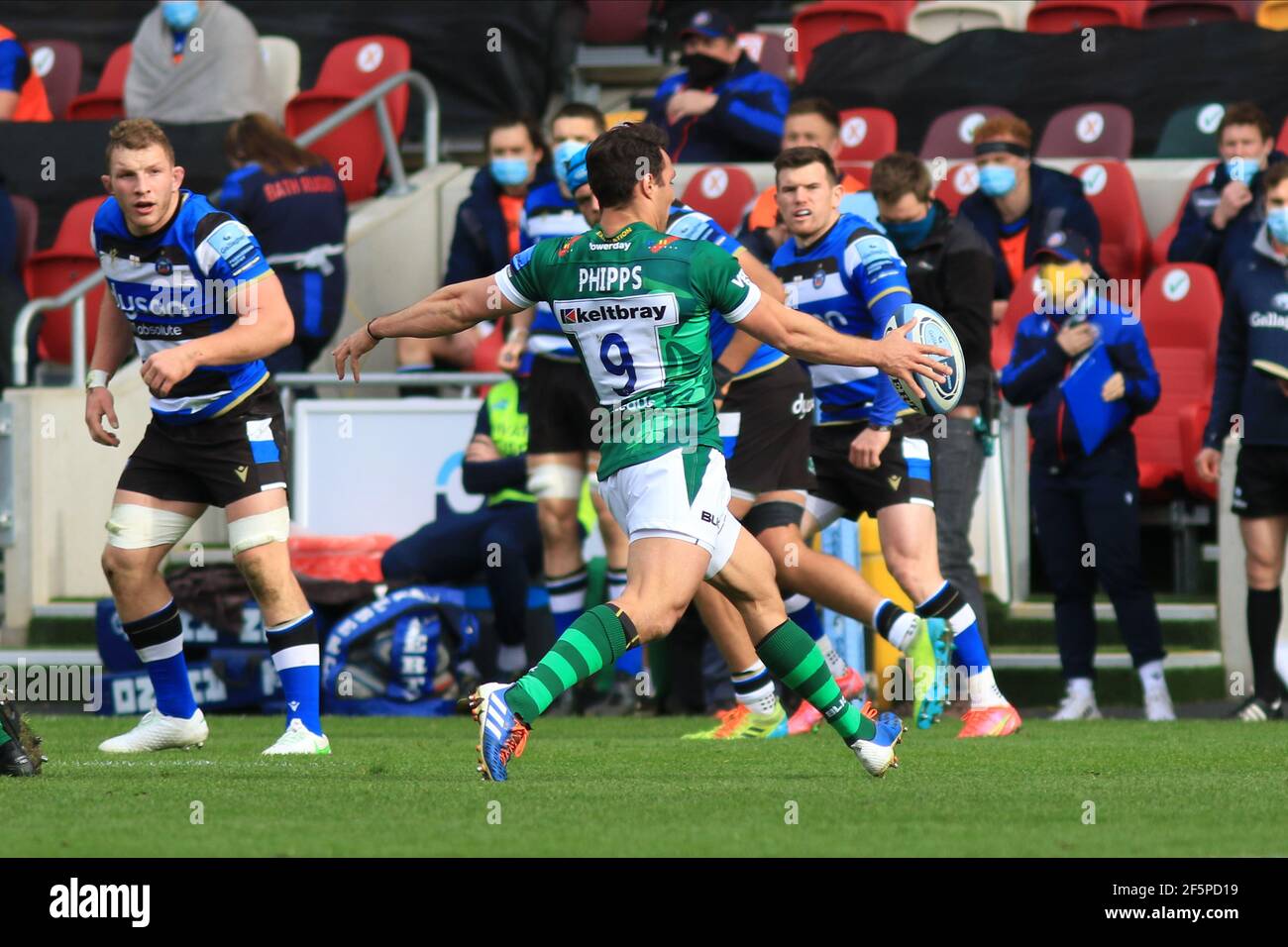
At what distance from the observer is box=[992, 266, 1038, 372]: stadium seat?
12.4 meters

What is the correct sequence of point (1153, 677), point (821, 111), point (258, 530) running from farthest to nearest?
point (821, 111) < point (1153, 677) < point (258, 530)

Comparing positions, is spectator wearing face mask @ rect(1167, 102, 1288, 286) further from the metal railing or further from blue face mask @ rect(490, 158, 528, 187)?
the metal railing

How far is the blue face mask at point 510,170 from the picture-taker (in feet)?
41.8

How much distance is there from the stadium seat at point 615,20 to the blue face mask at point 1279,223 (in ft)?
25.0

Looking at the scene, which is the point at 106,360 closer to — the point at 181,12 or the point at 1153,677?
the point at 1153,677

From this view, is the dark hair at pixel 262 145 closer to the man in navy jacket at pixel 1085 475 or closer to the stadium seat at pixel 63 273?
the stadium seat at pixel 63 273

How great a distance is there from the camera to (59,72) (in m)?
17.2

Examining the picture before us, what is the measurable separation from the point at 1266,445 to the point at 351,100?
7638mm

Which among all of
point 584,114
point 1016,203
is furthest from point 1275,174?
point 584,114

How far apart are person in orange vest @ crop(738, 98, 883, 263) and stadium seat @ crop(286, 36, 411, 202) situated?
4.91 metres

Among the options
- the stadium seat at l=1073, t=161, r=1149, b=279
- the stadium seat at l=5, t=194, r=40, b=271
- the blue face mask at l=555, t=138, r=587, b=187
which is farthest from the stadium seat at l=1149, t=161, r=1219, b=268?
the stadium seat at l=5, t=194, r=40, b=271

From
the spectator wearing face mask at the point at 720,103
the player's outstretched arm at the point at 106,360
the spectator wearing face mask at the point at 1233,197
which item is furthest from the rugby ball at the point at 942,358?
the spectator wearing face mask at the point at 720,103
